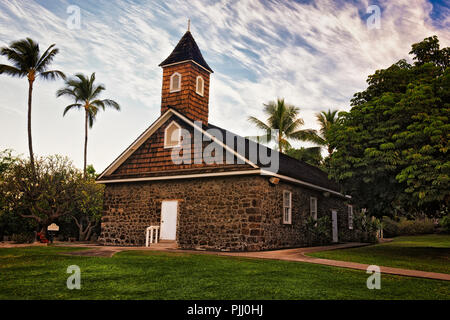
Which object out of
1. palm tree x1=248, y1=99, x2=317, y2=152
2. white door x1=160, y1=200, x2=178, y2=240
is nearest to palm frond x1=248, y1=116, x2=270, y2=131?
palm tree x1=248, y1=99, x2=317, y2=152

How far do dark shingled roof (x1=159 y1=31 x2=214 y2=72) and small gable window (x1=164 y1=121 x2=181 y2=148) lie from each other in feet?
13.2

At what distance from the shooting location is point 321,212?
64.5 ft

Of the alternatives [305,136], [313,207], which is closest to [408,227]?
[305,136]

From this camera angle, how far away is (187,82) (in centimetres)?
1880

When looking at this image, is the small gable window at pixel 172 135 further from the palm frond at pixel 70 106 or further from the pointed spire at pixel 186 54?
the palm frond at pixel 70 106

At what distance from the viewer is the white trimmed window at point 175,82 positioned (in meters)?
19.0

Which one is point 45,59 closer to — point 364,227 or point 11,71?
point 11,71

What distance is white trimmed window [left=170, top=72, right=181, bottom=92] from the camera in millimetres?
19016

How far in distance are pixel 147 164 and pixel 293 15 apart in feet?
30.6

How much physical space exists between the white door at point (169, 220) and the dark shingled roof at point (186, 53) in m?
7.68

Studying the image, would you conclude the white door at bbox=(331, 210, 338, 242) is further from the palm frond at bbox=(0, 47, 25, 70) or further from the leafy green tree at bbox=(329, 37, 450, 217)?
the palm frond at bbox=(0, 47, 25, 70)

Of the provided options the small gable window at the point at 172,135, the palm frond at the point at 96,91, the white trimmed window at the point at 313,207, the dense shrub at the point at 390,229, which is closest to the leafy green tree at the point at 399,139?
the white trimmed window at the point at 313,207

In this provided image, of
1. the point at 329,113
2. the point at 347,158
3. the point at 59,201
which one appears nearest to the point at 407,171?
the point at 347,158
